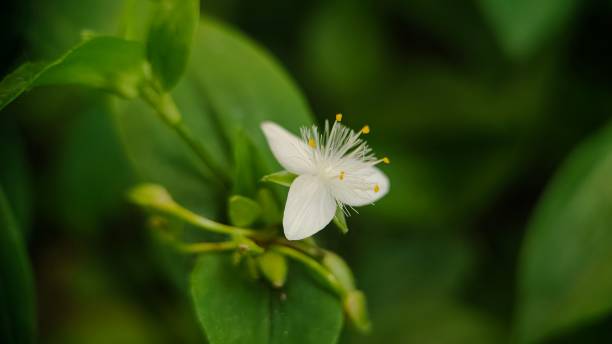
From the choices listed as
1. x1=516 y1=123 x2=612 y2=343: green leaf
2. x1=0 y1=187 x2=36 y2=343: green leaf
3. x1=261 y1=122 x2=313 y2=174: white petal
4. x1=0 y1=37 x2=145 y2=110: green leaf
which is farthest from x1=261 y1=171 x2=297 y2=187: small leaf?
x1=516 y1=123 x2=612 y2=343: green leaf

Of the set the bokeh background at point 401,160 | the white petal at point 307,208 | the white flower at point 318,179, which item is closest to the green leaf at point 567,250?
the bokeh background at point 401,160

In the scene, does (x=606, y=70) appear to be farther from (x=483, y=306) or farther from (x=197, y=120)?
(x=197, y=120)

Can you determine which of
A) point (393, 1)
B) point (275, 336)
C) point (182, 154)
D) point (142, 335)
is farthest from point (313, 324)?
point (393, 1)

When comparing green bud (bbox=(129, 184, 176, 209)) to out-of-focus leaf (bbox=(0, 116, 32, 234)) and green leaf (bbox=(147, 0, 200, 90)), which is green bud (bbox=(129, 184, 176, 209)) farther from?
out-of-focus leaf (bbox=(0, 116, 32, 234))

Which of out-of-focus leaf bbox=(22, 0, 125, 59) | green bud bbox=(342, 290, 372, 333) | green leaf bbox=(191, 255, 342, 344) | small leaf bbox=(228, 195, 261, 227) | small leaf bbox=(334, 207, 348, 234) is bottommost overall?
green leaf bbox=(191, 255, 342, 344)

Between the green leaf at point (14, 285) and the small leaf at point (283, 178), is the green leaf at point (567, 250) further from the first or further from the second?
the green leaf at point (14, 285)

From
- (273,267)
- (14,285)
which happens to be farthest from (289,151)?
(14,285)
